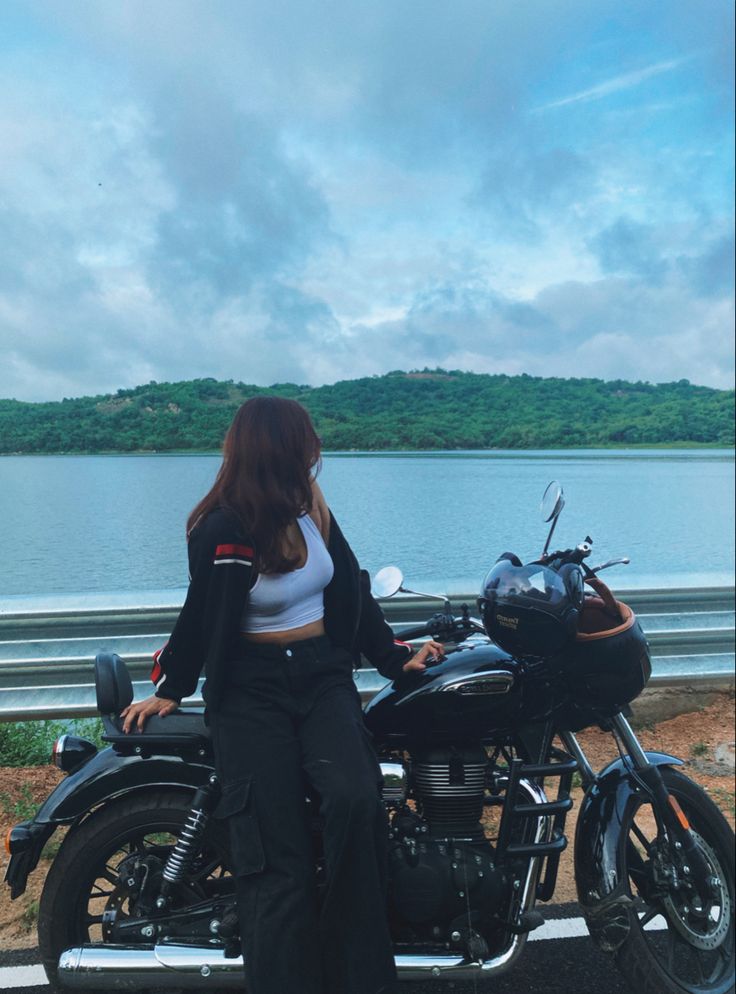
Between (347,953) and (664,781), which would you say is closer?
(347,953)

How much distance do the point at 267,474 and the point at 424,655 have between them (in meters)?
0.81

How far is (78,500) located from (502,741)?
6.57 ft

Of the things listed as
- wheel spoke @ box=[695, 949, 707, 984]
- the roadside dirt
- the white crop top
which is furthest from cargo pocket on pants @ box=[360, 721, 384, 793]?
the roadside dirt

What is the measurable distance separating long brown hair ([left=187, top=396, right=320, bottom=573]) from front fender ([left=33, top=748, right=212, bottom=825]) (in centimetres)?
68

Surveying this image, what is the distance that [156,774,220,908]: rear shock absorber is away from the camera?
2432 millimetres

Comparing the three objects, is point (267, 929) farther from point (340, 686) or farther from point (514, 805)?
point (514, 805)

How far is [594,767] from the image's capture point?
14.7 feet

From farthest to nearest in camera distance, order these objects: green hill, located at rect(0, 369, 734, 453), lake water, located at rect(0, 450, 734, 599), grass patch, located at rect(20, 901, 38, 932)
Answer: green hill, located at rect(0, 369, 734, 453), lake water, located at rect(0, 450, 734, 599), grass patch, located at rect(20, 901, 38, 932)

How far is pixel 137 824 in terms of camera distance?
2465mm

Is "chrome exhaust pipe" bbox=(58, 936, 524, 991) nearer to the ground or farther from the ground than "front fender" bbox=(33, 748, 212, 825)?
nearer to the ground

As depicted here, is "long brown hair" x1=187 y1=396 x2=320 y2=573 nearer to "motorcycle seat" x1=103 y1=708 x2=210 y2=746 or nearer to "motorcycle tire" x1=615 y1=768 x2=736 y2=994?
"motorcycle seat" x1=103 y1=708 x2=210 y2=746

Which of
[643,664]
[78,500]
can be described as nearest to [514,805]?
[643,664]

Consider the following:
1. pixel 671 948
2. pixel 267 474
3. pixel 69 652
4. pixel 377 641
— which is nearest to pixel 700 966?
pixel 671 948

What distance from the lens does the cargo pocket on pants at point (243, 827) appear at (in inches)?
87.5
